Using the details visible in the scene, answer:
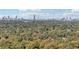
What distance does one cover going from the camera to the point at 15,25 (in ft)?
15.6

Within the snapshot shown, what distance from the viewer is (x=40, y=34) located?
477cm

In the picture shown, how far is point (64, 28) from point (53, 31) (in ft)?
0.61

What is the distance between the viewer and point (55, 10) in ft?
15.6

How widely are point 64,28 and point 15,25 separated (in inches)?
31.5

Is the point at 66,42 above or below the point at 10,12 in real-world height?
below

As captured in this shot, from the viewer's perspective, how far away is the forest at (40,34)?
4.75m

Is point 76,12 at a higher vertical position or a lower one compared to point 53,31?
higher

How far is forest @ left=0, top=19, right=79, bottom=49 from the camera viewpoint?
4.75 metres
